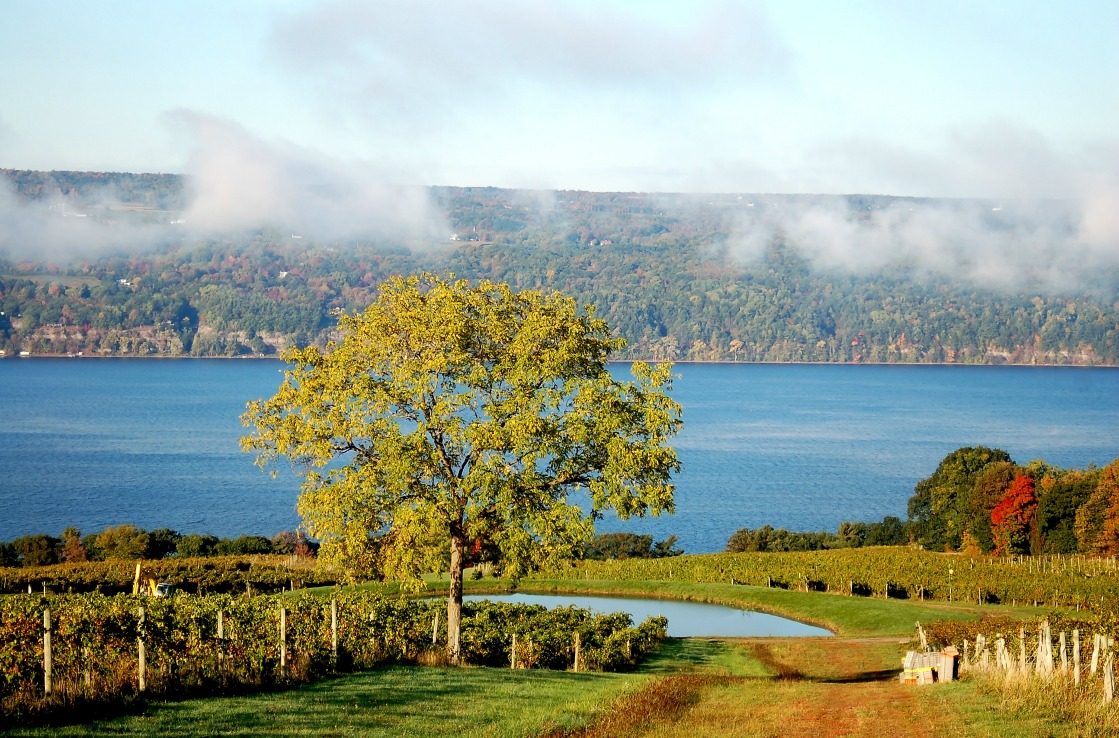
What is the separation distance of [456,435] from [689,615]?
26.5 m

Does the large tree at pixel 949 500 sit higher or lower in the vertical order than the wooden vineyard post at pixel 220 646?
lower

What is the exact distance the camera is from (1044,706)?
19.0 meters

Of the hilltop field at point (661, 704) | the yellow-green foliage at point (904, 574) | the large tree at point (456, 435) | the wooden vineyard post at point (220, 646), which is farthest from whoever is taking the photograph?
the yellow-green foliage at point (904, 574)

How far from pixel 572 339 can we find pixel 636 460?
362 cm

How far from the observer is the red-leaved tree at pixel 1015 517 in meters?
84.9

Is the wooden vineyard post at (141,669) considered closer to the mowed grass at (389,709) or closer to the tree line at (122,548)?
the mowed grass at (389,709)

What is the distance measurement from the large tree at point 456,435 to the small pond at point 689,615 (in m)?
16.3

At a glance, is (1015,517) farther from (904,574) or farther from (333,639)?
(333,639)

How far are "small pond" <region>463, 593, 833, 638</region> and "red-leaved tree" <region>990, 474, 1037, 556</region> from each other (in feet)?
127

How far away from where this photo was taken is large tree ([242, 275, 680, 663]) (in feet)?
93.9

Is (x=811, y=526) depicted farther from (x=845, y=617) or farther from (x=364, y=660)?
(x=364, y=660)

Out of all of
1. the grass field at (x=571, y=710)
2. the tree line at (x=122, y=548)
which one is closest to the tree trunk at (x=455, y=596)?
→ the grass field at (x=571, y=710)

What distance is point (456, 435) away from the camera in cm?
2927

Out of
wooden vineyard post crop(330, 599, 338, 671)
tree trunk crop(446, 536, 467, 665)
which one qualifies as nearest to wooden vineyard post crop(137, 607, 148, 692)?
wooden vineyard post crop(330, 599, 338, 671)
